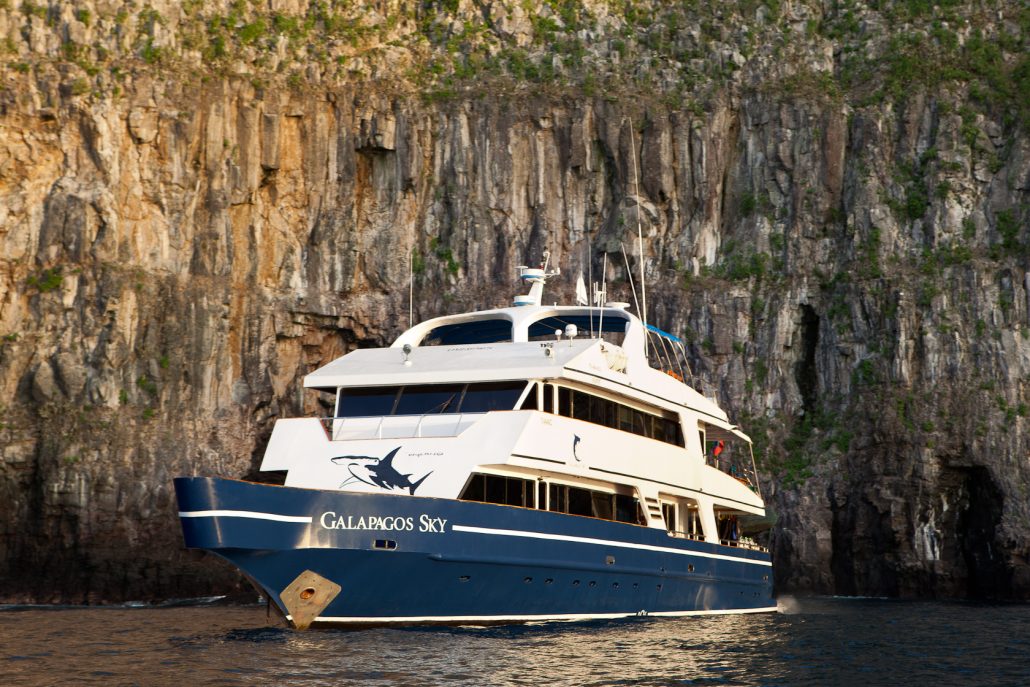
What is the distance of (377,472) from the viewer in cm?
2192

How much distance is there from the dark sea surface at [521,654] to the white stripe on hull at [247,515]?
1867 mm

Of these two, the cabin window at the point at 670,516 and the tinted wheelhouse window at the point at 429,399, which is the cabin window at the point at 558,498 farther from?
the cabin window at the point at 670,516

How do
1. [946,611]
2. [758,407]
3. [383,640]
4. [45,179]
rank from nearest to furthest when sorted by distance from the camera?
[383,640], [946,611], [45,179], [758,407]

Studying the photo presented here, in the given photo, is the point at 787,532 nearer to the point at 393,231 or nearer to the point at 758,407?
the point at 758,407

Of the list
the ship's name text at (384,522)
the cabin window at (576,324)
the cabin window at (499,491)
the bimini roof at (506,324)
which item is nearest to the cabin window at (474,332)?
the bimini roof at (506,324)

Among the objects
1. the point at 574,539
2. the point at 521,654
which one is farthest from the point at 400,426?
the point at 521,654

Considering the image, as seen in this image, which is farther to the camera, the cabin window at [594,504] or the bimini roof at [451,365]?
the cabin window at [594,504]

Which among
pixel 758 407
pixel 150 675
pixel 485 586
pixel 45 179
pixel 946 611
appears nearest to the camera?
pixel 150 675

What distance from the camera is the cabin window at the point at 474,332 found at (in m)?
27.6

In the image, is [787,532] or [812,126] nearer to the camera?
[787,532]

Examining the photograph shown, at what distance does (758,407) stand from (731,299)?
4.47m

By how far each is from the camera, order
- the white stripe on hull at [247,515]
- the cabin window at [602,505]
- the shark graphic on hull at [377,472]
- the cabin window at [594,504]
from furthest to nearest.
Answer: the cabin window at [602,505] < the cabin window at [594,504] < the shark graphic on hull at [377,472] < the white stripe on hull at [247,515]

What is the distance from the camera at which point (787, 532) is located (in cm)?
4522

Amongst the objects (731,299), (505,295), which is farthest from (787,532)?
(505,295)
